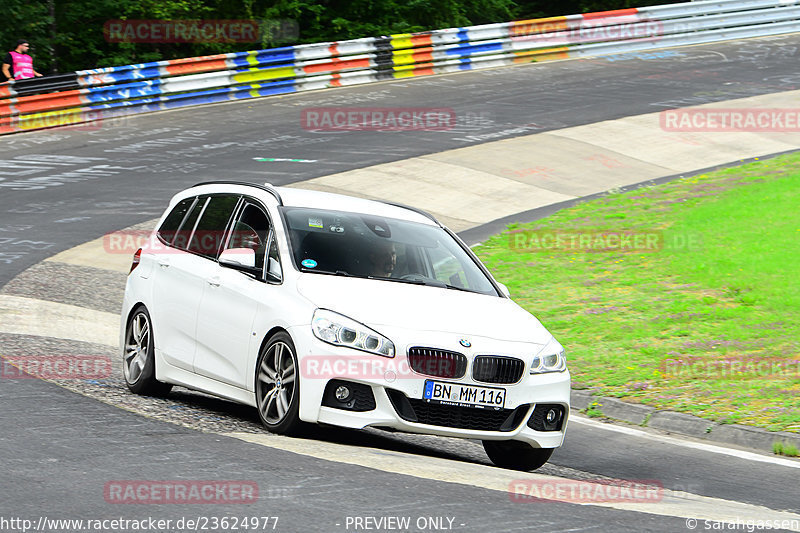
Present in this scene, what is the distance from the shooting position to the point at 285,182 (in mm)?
19906

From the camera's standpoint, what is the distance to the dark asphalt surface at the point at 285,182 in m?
5.88

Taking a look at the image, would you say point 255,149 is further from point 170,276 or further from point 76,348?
point 170,276

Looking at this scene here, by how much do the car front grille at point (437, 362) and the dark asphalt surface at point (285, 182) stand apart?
0.98m

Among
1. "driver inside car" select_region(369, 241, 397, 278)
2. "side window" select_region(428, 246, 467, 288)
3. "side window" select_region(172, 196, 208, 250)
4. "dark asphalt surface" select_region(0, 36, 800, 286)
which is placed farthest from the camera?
"dark asphalt surface" select_region(0, 36, 800, 286)

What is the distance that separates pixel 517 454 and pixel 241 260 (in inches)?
93.5

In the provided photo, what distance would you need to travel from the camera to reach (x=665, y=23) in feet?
113

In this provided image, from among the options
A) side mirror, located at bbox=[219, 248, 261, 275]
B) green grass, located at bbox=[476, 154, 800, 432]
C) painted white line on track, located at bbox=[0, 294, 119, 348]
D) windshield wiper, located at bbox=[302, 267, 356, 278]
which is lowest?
green grass, located at bbox=[476, 154, 800, 432]

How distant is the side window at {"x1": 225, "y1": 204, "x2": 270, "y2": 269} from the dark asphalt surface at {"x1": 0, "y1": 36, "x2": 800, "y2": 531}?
1.55 m

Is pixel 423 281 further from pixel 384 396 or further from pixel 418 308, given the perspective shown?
pixel 384 396

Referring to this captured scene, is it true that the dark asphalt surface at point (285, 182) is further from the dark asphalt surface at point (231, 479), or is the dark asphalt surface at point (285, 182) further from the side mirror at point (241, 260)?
the side mirror at point (241, 260)

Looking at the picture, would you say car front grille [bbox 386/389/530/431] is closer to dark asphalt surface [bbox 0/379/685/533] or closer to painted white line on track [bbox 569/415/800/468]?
dark asphalt surface [bbox 0/379/685/533]

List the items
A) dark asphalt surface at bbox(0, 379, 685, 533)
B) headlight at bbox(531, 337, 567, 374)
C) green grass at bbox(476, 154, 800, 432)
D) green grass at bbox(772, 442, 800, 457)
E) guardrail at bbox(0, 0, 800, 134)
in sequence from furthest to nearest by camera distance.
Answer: guardrail at bbox(0, 0, 800, 134), green grass at bbox(476, 154, 800, 432), green grass at bbox(772, 442, 800, 457), headlight at bbox(531, 337, 567, 374), dark asphalt surface at bbox(0, 379, 685, 533)

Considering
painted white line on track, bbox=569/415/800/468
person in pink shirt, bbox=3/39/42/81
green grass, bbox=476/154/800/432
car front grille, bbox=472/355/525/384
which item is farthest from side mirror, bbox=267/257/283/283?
person in pink shirt, bbox=3/39/42/81

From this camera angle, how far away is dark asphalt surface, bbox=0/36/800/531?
5.88 metres
